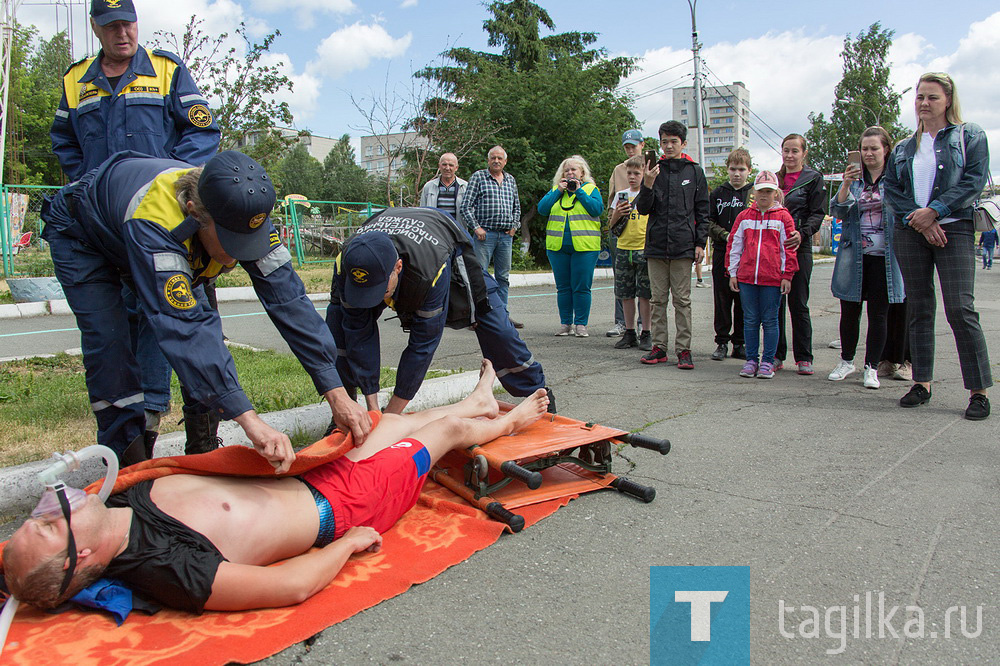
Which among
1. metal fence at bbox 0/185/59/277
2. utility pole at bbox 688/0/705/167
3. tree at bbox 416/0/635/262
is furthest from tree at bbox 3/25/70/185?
utility pole at bbox 688/0/705/167

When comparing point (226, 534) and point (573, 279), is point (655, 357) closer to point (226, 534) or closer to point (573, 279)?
point (573, 279)

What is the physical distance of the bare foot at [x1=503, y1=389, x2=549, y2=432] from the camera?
3797 mm

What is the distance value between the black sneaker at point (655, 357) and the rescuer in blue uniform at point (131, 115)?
3.97 m

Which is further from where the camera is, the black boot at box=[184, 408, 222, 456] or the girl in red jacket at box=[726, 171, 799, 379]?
the girl in red jacket at box=[726, 171, 799, 379]

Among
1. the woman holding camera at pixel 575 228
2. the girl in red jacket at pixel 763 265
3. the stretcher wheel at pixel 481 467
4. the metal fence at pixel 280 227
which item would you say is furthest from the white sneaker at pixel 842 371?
the metal fence at pixel 280 227

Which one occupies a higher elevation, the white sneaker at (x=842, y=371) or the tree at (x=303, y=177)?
the tree at (x=303, y=177)

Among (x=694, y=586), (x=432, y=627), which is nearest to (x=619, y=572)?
(x=694, y=586)

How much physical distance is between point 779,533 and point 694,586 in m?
0.60

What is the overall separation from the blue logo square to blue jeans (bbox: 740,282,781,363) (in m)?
3.69

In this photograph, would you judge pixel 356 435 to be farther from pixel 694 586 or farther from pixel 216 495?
pixel 694 586

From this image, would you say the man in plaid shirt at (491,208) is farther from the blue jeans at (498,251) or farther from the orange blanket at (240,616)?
the orange blanket at (240,616)

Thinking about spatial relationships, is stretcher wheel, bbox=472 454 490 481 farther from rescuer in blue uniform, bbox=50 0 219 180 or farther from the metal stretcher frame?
rescuer in blue uniform, bbox=50 0 219 180

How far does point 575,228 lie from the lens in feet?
24.6

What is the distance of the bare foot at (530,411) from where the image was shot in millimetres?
3797
